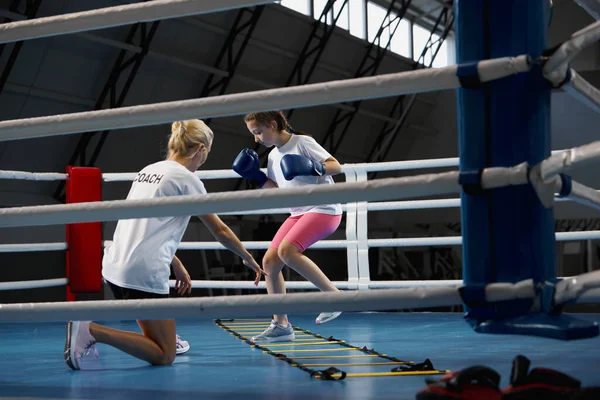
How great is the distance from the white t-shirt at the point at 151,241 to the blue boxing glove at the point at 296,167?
0.59m

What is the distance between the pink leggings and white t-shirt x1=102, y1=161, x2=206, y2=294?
2.25 feet

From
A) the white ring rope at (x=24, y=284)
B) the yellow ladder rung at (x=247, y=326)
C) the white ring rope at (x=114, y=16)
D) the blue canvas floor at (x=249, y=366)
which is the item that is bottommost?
the yellow ladder rung at (x=247, y=326)

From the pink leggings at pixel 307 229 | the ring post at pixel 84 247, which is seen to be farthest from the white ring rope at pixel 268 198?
the ring post at pixel 84 247

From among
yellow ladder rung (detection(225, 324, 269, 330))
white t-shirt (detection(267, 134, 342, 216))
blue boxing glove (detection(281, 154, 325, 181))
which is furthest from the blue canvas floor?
blue boxing glove (detection(281, 154, 325, 181))

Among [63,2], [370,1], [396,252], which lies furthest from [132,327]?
[370,1]

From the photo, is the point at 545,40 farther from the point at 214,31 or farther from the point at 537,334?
the point at 214,31

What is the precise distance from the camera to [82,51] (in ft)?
26.8

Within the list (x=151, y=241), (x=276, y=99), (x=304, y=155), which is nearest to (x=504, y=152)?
(x=276, y=99)

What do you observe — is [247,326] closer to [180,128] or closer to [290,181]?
[290,181]

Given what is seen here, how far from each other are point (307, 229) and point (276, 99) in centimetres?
154

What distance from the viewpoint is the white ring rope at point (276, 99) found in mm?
1270

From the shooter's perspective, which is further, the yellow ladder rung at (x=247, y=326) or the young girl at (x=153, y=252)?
the yellow ladder rung at (x=247, y=326)

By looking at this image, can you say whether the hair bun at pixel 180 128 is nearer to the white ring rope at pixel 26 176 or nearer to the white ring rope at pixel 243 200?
the white ring rope at pixel 243 200

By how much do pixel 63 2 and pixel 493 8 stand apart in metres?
7.17
